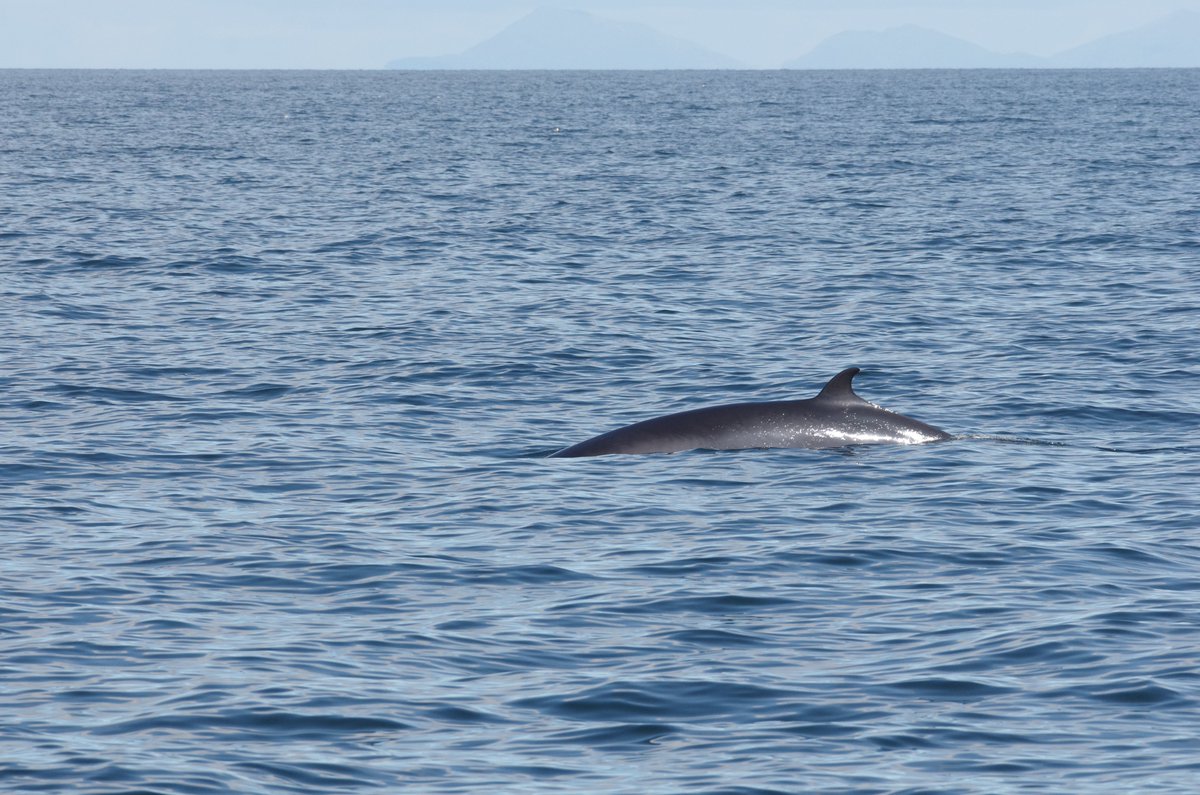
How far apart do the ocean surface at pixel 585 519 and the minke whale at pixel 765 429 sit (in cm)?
40

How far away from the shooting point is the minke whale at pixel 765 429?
64.5 ft

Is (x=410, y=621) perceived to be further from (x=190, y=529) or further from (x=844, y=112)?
(x=844, y=112)

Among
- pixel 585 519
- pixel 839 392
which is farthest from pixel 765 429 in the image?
pixel 585 519

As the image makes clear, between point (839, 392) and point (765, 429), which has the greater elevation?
point (839, 392)

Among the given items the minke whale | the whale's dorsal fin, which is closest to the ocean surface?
the minke whale

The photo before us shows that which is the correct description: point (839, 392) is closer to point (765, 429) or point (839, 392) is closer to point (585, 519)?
point (765, 429)

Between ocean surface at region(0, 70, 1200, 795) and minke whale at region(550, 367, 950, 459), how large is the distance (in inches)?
15.7

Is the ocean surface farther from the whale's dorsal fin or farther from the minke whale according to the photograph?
the whale's dorsal fin

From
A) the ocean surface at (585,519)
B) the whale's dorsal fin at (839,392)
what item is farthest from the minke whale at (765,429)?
the ocean surface at (585,519)

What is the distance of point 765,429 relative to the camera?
1977 centimetres

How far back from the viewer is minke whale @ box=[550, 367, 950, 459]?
19.7 meters

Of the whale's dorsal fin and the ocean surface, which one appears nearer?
the ocean surface

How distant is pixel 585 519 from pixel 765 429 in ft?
11.7

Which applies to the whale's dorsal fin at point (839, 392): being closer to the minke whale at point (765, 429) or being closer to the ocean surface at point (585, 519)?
the minke whale at point (765, 429)
